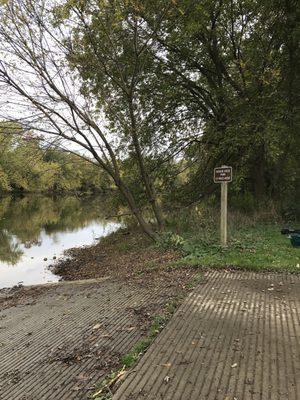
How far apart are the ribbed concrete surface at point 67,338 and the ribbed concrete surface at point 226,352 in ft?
1.66

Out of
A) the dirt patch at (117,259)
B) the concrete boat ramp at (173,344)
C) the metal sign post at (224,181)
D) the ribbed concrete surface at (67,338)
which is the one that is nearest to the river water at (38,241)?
the dirt patch at (117,259)

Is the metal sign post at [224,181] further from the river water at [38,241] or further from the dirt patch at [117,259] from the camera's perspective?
the river water at [38,241]

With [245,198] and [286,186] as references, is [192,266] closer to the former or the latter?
[245,198]

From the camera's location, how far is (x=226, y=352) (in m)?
4.46

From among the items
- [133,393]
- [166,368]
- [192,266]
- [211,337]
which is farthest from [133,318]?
[192,266]

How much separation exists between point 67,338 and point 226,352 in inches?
85.5

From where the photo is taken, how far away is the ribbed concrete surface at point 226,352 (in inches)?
148

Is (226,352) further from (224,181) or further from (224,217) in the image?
(224,181)

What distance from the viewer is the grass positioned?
8.35 m

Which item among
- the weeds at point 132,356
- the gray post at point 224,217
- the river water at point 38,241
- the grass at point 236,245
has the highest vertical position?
the gray post at point 224,217

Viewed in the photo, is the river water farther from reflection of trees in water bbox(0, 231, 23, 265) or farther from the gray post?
the gray post

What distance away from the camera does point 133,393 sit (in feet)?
12.4

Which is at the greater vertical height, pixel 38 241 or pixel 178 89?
pixel 178 89

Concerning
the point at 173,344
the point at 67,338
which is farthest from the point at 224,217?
the point at 173,344
